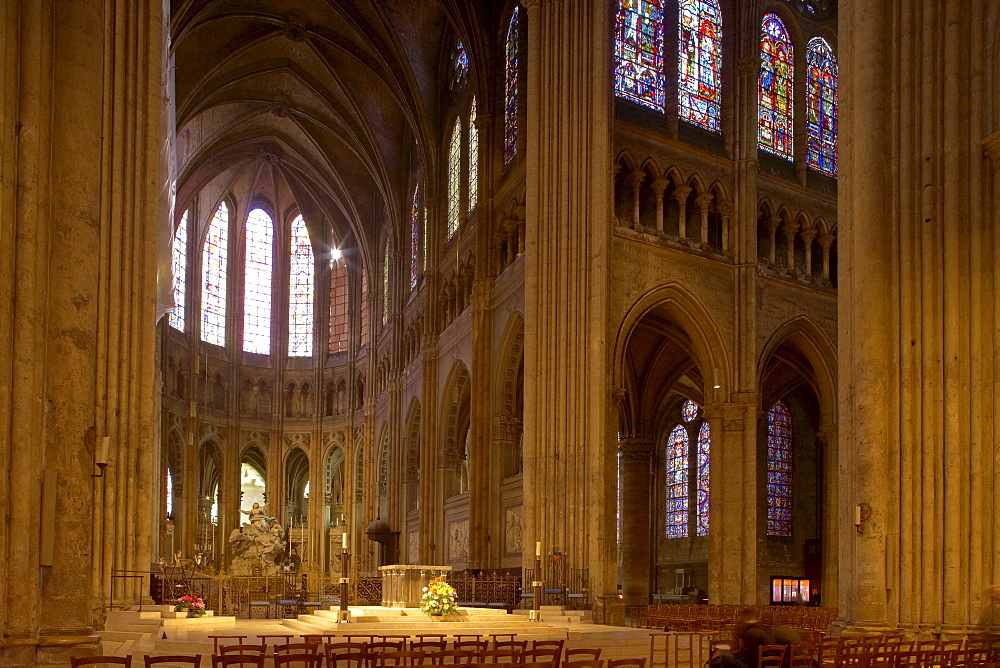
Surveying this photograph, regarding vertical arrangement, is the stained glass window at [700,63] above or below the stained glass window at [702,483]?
above

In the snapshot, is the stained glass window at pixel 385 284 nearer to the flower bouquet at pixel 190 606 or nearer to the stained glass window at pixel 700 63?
the stained glass window at pixel 700 63

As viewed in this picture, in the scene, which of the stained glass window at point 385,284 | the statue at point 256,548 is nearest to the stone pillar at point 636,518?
the statue at point 256,548

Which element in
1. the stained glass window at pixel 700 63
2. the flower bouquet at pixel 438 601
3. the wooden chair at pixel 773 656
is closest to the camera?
the wooden chair at pixel 773 656

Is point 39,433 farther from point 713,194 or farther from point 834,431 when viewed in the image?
point 834,431

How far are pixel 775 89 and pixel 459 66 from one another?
1172 cm

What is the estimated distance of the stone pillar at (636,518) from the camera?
38.1 m

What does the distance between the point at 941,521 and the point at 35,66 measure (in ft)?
41.3

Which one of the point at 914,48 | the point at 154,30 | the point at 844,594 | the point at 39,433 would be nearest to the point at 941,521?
the point at 844,594

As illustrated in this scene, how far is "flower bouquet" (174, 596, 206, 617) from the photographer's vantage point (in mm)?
21375

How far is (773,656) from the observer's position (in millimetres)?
9094

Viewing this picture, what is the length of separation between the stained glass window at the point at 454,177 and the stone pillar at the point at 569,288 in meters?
9.68

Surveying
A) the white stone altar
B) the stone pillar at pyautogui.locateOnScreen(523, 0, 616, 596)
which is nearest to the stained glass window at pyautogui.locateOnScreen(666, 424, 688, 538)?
the stone pillar at pyautogui.locateOnScreen(523, 0, 616, 596)

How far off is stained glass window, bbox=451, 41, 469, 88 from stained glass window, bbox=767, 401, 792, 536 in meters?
16.1

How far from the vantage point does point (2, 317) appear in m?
11.1
